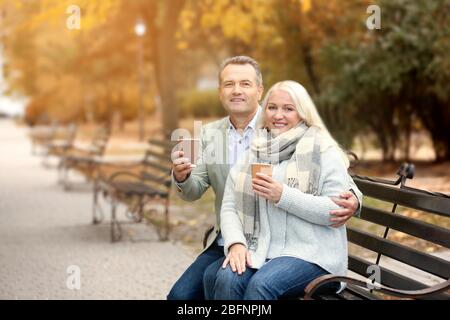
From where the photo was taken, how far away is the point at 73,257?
24.6ft

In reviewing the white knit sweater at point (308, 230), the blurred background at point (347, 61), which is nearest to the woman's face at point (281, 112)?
the white knit sweater at point (308, 230)

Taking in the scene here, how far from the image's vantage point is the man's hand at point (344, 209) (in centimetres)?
359

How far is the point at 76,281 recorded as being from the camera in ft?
21.0

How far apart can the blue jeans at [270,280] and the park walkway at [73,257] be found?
95.4 inches

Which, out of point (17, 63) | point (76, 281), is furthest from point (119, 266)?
point (17, 63)

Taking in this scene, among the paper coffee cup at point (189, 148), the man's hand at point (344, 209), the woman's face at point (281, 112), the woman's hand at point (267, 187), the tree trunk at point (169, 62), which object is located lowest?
the man's hand at point (344, 209)

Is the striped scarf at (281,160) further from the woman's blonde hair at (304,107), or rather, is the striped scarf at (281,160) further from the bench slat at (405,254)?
the bench slat at (405,254)

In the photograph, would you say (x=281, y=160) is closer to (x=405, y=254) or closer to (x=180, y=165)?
(x=180, y=165)

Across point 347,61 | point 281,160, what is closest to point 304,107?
point 281,160

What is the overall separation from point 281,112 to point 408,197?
0.78 meters

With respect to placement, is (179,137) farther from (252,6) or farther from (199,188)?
(252,6)

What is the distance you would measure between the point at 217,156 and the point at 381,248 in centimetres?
100

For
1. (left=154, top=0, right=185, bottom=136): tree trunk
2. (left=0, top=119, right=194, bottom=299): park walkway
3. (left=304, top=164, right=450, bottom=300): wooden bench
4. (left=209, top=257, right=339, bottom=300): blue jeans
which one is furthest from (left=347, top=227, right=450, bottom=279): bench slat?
(left=154, top=0, right=185, bottom=136): tree trunk

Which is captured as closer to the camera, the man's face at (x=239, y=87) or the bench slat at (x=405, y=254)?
the bench slat at (x=405, y=254)
